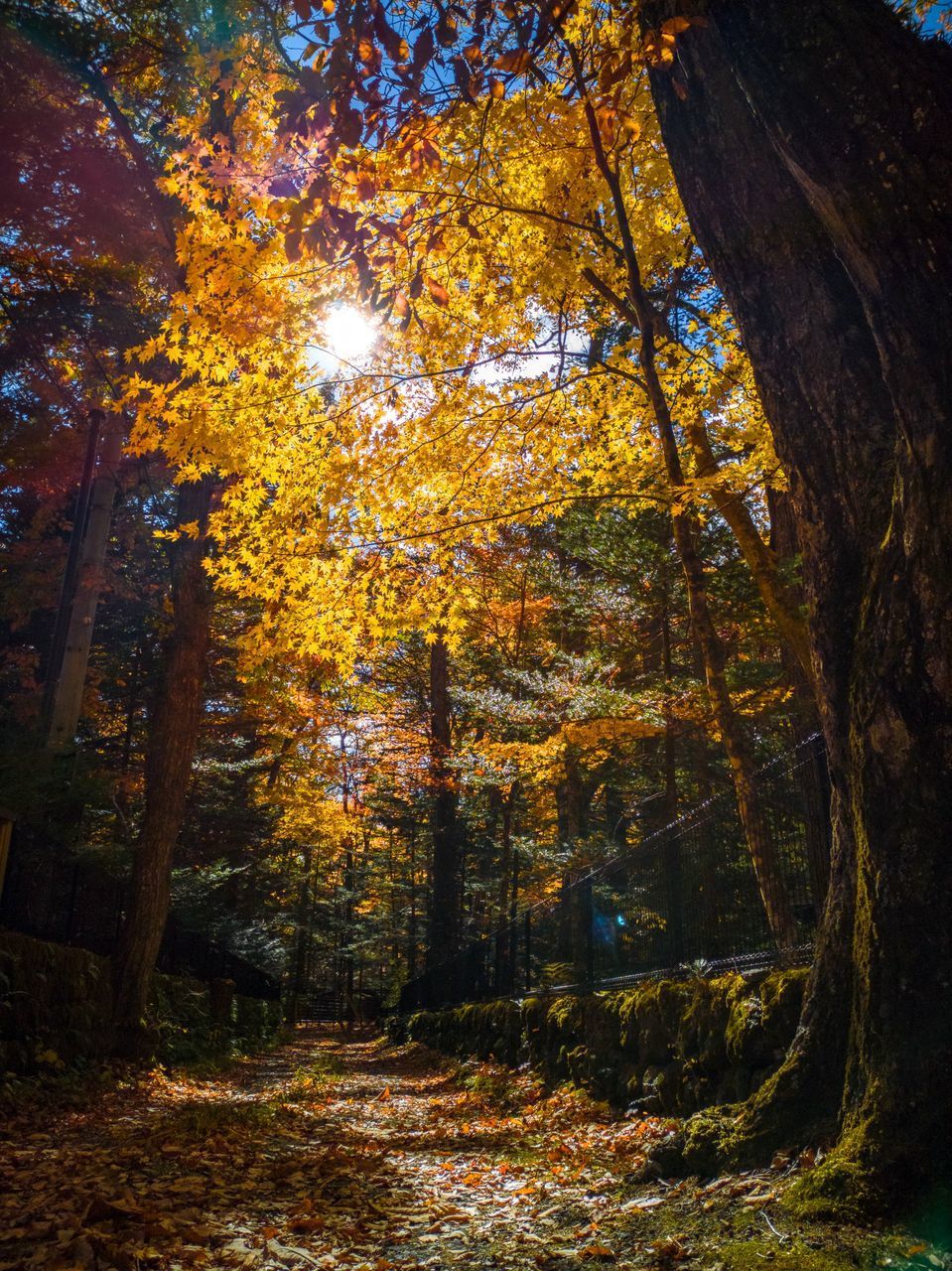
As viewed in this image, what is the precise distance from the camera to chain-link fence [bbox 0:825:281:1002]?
30.8ft

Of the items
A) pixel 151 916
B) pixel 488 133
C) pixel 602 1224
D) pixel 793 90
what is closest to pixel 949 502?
pixel 793 90

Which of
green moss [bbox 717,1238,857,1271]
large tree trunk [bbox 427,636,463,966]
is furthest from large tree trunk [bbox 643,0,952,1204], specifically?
large tree trunk [bbox 427,636,463,966]

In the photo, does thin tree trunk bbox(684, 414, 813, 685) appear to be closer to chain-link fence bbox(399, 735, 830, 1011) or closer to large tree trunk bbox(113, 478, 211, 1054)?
chain-link fence bbox(399, 735, 830, 1011)

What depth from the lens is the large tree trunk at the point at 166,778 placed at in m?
9.54

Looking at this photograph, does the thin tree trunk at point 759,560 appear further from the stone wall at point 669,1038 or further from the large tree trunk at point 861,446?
the large tree trunk at point 861,446

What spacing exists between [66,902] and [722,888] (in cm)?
926

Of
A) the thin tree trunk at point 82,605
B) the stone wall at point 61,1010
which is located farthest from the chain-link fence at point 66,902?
the thin tree trunk at point 82,605

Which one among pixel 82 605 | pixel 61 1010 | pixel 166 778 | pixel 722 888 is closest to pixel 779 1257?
pixel 722 888

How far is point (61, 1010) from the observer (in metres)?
8.03

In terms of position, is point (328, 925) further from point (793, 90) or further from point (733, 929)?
point (793, 90)

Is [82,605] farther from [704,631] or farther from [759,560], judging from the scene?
[759,560]

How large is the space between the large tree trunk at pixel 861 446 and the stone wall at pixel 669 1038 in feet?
2.89

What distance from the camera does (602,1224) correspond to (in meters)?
3.49

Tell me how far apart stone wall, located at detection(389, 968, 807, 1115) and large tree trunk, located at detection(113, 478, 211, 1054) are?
14.6 feet
